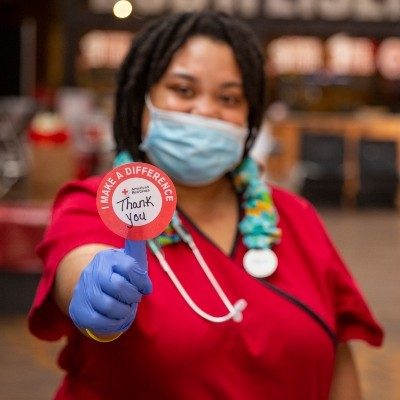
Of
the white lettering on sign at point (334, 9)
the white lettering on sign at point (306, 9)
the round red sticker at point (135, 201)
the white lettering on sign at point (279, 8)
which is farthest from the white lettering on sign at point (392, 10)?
the round red sticker at point (135, 201)

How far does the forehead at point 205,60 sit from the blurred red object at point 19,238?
346 centimetres

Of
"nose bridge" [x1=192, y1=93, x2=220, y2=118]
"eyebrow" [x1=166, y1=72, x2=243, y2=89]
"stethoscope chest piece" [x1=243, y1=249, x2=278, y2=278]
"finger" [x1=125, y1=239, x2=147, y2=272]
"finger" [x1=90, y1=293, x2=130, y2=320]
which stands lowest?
"stethoscope chest piece" [x1=243, y1=249, x2=278, y2=278]

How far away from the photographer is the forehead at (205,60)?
1609mm

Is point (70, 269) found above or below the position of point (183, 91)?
below

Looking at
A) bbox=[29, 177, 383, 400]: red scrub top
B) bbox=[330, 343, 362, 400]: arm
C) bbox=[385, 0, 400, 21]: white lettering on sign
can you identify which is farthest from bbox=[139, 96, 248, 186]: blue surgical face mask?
bbox=[385, 0, 400, 21]: white lettering on sign

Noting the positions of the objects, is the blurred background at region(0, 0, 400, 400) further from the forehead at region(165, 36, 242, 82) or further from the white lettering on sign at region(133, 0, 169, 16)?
the forehead at region(165, 36, 242, 82)

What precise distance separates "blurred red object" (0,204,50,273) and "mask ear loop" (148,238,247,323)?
3573 mm

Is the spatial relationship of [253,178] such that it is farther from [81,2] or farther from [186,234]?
[81,2]

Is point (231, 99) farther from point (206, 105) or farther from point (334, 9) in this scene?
point (334, 9)

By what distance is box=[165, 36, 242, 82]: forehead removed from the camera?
161cm

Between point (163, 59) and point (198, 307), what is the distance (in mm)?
492

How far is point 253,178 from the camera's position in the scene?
177cm

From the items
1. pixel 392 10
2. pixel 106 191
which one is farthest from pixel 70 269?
pixel 392 10

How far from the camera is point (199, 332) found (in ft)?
4.69
